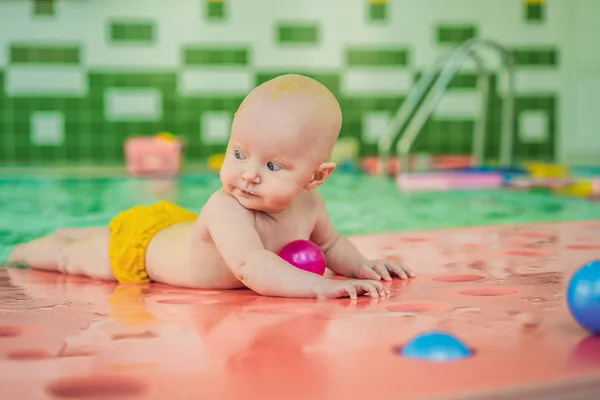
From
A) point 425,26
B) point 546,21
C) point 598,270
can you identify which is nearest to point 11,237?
point 598,270

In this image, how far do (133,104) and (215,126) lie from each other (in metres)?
0.64

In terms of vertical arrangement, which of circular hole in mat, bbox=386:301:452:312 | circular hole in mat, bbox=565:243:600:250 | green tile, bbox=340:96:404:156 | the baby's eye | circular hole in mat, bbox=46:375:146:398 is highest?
green tile, bbox=340:96:404:156

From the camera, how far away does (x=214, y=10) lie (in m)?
6.30

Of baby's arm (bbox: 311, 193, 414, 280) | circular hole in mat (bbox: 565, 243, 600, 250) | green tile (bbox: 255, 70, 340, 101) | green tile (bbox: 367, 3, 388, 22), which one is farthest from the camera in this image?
green tile (bbox: 367, 3, 388, 22)

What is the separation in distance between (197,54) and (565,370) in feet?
18.3

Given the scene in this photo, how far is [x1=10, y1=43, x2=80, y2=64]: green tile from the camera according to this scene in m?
6.03

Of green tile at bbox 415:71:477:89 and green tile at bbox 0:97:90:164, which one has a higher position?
green tile at bbox 415:71:477:89

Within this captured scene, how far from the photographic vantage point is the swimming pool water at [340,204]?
10.9ft

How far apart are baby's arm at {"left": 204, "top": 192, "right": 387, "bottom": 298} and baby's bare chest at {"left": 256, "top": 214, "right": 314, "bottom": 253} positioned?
6 cm

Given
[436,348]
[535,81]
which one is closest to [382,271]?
[436,348]

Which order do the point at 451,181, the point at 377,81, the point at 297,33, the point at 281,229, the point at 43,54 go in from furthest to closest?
1. the point at 377,81
2. the point at 297,33
3. the point at 43,54
4. the point at 451,181
5. the point at 281,229

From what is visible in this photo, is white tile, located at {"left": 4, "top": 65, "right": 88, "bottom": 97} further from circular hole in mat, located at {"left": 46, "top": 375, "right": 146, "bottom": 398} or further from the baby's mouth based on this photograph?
circular hole in mat, located at {"left": 46, "top": 375, "right": 146, "bottom": 398}

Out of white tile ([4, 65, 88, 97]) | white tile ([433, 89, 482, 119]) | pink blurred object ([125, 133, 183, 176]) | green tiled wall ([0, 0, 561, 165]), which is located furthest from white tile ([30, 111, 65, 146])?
white tile ([433, 89, 482, 119])

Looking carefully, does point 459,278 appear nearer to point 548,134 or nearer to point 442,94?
point 442,94
